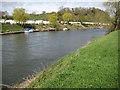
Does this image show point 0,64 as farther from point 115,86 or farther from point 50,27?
point 50,27

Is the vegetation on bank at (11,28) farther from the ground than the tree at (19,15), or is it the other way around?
the tree at (19,15)

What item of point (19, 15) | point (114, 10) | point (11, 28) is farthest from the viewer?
point (19, 15)

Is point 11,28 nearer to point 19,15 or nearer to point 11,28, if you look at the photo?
point 11,28

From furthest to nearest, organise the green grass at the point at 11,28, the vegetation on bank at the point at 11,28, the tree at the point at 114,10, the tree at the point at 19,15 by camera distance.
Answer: the tree at the point at 19,15, the vegetation on bank at the point at 11,28, the green grass at the point at 11,28, the tree at the point at 114,10

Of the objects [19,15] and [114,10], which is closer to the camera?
[114,10]

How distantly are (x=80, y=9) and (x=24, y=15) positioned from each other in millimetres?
66859

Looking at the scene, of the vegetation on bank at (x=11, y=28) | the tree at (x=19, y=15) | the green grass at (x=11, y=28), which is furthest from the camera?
the tree at (x=19, y=15)

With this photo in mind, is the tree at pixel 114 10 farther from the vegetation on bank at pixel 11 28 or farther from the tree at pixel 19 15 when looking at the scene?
the tree at pixel 19 15

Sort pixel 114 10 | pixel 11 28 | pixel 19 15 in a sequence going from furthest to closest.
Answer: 1. pixel 19 15
2. pixel 11 28
3. pixel 114 10

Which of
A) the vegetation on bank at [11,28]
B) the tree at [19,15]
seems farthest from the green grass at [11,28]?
the tree at [19,15]

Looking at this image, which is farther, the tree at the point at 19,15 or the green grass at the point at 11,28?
the tree at the point at 19,15

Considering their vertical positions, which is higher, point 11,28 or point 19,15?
point 19,15

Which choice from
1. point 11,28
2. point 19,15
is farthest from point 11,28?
point 19,15

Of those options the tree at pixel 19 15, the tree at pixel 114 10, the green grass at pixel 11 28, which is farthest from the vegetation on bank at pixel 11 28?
the tree at pixel 114 10
